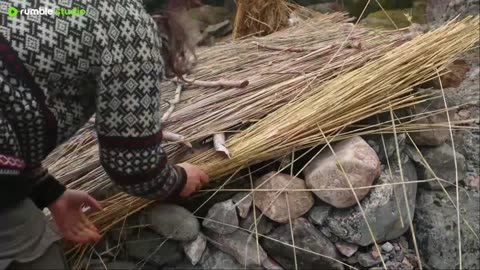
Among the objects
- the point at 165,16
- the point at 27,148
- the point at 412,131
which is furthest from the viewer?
the point at 412,131

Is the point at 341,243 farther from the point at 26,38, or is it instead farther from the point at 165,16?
the point at 26,38

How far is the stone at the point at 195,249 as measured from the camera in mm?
1548

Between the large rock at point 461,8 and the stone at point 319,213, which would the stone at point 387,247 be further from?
→ the large rock at point 461,8

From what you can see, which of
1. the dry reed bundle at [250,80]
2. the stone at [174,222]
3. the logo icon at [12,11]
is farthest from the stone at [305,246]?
the logo icon at [12,11]

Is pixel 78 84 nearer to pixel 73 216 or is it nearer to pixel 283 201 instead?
pixel 73 216

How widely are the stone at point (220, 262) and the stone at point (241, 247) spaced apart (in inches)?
0.6

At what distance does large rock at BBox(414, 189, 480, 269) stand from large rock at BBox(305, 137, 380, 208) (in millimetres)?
237

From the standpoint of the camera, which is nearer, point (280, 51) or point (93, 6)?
point (93, 6)

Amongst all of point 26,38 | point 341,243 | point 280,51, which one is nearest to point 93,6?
point 26,38

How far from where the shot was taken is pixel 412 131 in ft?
5.61

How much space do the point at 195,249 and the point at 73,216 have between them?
381 mm

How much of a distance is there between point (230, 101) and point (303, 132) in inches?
12.3

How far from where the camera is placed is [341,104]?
5.42ft

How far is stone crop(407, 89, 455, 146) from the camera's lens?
68.1 inches
